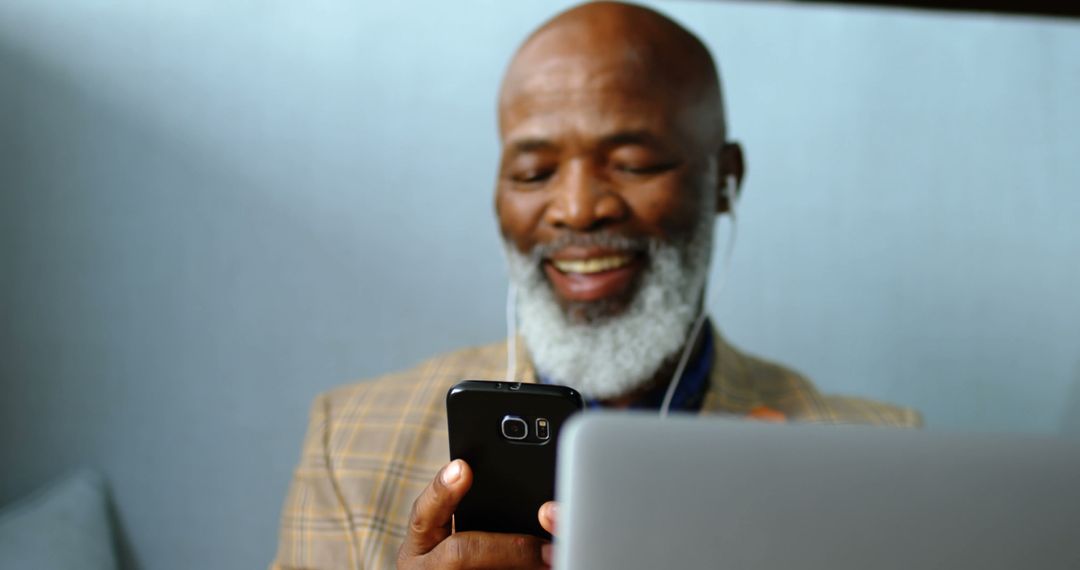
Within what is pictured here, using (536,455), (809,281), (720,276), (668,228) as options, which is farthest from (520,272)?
(536,455)

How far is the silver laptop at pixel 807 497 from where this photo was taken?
0.43 metres

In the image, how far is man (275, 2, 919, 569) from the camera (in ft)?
3.84

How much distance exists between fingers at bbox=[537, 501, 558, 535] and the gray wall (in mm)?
688

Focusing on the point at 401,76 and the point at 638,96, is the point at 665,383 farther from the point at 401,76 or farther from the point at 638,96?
the point at 401,76

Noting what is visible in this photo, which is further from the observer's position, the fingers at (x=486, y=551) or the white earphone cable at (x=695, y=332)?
the white earphone cable at (x=695, y=332)

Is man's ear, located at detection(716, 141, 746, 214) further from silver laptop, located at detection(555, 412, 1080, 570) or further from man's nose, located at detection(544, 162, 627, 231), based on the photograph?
silver laptop, located at detection(555, 412, 1080, 570)

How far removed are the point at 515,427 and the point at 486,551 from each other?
0.09 metres

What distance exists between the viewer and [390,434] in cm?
116

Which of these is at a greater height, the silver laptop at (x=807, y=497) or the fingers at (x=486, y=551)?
the silver laptop at (x=807, y=497)

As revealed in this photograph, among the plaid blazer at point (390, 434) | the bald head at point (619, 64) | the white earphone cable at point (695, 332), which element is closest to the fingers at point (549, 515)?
the plaid blazer at point (390, 434)

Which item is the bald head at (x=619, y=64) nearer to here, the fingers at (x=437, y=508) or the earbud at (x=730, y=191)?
the earbud at (x=730, y=191)

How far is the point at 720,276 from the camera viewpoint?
53.5 inches

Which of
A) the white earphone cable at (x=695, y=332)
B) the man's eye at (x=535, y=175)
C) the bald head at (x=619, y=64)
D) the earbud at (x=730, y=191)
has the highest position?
the bald head at (x=619, y=64)

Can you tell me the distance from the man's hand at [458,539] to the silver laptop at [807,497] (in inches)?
8.9
